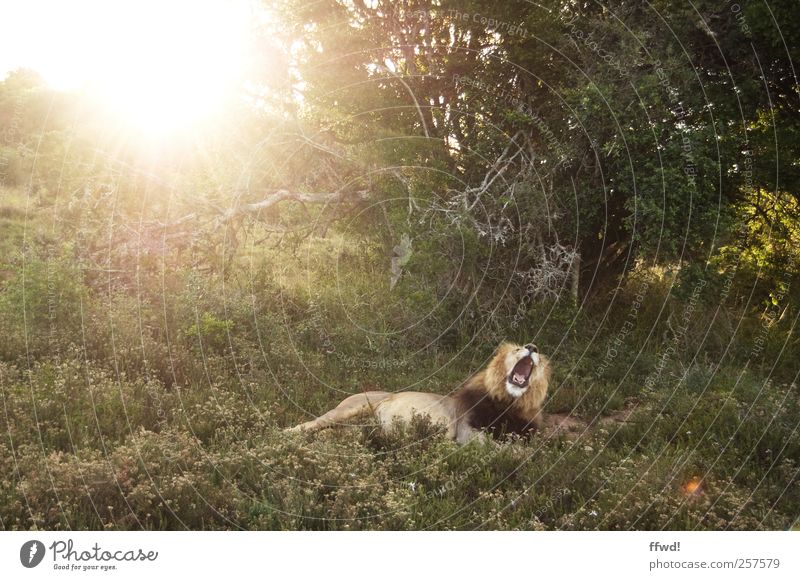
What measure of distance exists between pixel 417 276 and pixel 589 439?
2915 mm

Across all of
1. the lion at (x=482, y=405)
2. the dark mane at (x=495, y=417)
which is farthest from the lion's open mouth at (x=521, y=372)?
the dark mane at (x=495, y=417)

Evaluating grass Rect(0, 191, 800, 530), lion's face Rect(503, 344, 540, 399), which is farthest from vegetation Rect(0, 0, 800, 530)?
lion's face Rect(503, 344, 540, 399)

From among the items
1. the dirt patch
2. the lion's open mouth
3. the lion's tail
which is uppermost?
the lion's open mouth

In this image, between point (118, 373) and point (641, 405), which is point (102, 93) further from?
point (641, 405)

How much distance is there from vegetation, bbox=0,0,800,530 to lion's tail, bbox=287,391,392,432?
248 mm

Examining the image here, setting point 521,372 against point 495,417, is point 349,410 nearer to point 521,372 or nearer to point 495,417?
point 495,417

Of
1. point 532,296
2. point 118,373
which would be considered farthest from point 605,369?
point 118,373

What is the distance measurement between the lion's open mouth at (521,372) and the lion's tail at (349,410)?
4.96ft

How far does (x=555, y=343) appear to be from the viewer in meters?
8.40

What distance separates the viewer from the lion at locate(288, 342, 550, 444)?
6918 mm

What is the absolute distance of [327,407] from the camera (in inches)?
294

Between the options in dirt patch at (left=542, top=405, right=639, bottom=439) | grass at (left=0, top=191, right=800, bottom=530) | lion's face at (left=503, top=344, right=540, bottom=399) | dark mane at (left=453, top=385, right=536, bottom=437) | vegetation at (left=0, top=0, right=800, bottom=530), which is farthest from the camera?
vegetation at (left=0, top=0, right=800, bottom=530)

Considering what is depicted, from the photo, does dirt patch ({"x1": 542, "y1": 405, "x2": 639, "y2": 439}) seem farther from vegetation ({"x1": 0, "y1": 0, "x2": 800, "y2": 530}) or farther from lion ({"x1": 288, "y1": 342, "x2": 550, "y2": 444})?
lion ({"x1": 288, "y1": 342, "x2": 550, "y2": 444})
